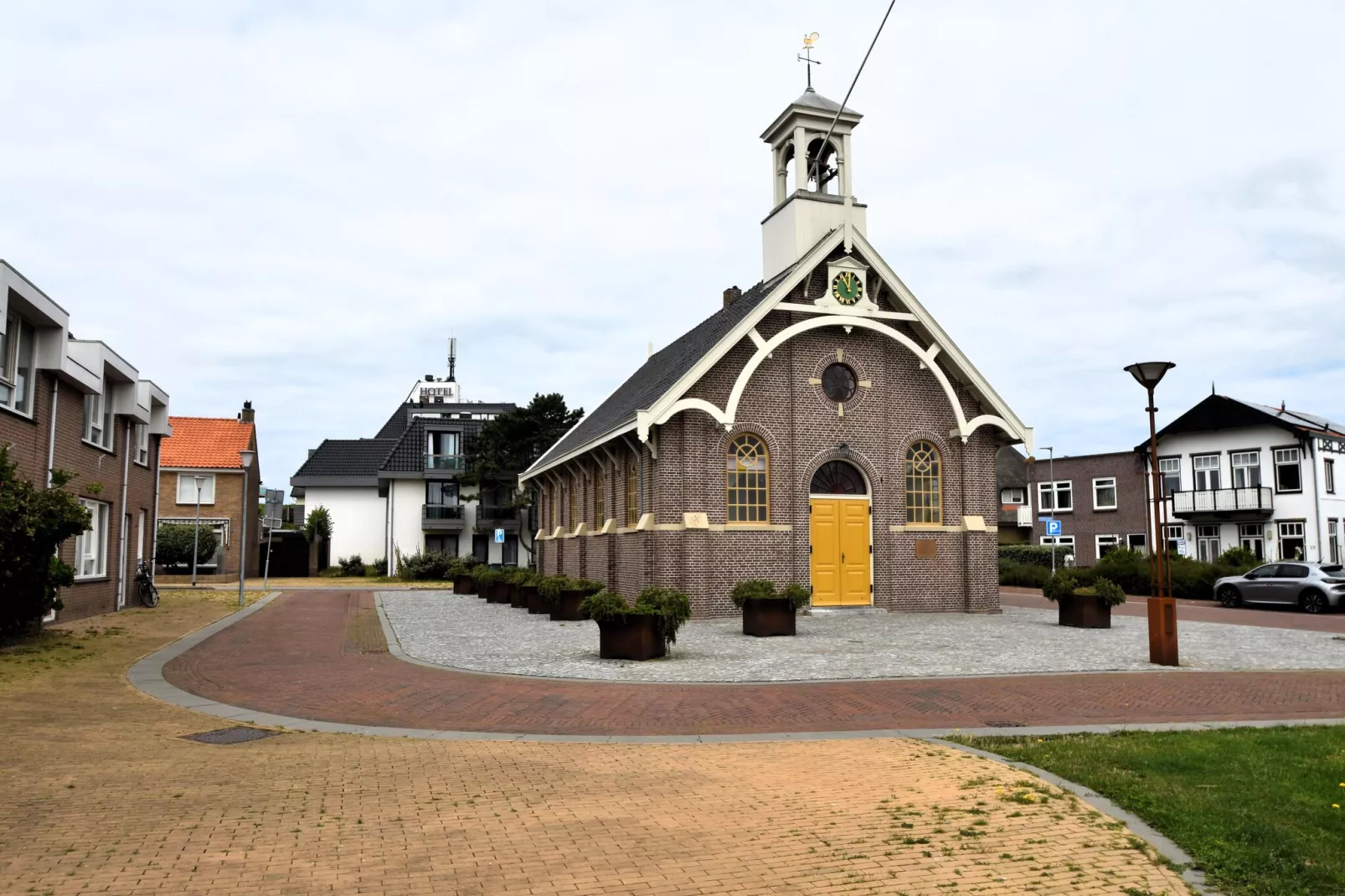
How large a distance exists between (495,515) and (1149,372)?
43.8m

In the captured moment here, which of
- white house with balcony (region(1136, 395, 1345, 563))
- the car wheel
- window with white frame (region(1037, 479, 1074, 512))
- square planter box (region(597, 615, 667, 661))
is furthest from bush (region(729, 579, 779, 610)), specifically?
window with white frame (region(1037, 479, 1074, 512))

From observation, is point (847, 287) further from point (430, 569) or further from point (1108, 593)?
point (430, 569)

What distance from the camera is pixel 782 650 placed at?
50.9 ft

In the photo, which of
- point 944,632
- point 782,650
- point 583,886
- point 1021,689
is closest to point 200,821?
point 583,886

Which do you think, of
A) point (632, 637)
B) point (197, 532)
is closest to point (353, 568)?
point (197, 532)

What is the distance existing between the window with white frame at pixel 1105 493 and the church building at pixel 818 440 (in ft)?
97.4

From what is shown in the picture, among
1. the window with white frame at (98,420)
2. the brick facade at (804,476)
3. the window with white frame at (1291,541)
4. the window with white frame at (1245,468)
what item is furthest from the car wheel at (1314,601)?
the window with white frame at (98,420)

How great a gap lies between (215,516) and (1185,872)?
49.8m

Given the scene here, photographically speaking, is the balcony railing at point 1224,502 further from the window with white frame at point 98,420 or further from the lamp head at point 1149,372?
the window with white frame at point 98,420

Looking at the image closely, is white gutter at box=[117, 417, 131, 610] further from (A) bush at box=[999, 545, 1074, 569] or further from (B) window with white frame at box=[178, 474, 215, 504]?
(A) bush at box=[999, 545, 1074, 569]

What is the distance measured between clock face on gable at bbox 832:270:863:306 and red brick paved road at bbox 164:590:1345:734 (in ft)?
40.2

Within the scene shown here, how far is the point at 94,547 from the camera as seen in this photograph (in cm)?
2330

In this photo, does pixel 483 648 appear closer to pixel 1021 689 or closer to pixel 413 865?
pixel 1021 689

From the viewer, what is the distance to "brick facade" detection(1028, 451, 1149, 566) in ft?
163
